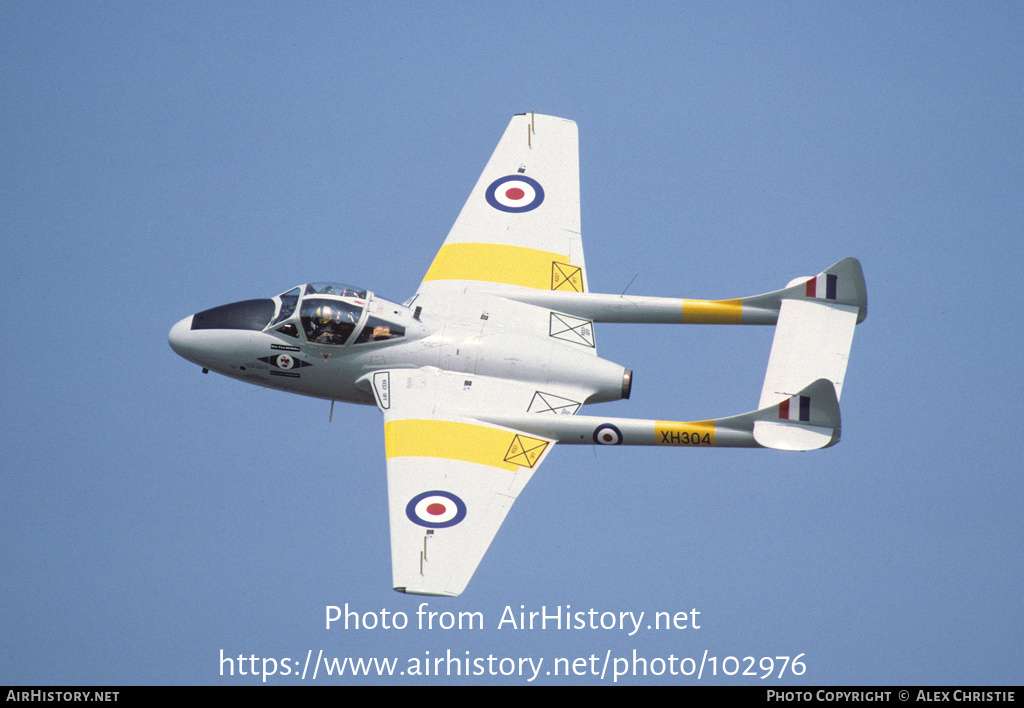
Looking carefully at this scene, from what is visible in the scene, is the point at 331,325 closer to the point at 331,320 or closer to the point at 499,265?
the point at 331,320

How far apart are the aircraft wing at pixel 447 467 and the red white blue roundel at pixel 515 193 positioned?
5989 millimetres

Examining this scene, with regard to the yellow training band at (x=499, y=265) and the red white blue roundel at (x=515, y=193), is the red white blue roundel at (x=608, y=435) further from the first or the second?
the red white blue roundel at (x=515, y=193)

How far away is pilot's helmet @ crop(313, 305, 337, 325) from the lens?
37.9 m

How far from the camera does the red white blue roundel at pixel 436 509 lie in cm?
3491

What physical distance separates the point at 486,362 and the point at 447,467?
9.84ft

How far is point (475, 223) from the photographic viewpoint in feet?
136

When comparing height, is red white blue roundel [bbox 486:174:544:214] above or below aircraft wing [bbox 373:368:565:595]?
above

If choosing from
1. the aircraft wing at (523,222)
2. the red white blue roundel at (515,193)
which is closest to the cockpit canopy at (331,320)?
the aircraft wing at (523,222)

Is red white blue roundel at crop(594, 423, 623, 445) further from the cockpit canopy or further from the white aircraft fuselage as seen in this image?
the cockpit canopy

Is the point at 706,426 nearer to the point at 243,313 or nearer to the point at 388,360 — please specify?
the point at 388,360

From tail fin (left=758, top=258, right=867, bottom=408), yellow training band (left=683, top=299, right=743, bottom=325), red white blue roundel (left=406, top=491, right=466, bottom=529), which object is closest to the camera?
red white blue roundel (left=406, top=491, right=466, bottom=529)

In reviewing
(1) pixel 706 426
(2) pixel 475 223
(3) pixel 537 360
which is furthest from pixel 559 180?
(1) pixel 706 426

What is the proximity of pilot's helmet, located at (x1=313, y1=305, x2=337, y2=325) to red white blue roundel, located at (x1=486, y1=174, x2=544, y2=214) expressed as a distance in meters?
5.96

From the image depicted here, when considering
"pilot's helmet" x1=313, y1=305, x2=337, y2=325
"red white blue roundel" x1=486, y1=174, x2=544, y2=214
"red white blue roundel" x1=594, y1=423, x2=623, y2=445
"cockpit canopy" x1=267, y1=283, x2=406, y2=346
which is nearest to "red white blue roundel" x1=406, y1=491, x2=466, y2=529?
"red white blue roundel" x1=594, y1=423, x2=623, y2=445
